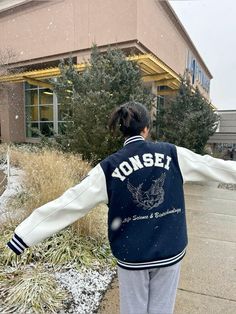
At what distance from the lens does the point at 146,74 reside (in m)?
11.8

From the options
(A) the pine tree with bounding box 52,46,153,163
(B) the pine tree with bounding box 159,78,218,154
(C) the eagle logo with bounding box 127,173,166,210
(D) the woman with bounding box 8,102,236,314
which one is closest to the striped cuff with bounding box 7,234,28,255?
(D) the woman with bounding box 8,102,236,314

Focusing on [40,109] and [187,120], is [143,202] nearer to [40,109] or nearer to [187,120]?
[187,120]

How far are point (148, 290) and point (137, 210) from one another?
0.55 m

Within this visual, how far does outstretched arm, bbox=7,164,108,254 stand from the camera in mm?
1578

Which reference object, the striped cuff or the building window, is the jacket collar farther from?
the building window

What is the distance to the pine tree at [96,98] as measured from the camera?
7488 mm

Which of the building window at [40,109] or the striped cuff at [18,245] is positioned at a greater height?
the building window at [40,109]

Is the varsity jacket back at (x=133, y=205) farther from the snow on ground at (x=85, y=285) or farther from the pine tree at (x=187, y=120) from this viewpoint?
the pine tree at (x=187, y=120)

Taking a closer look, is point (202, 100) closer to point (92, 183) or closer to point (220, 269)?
point (220, 269)

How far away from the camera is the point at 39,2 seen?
13.0m

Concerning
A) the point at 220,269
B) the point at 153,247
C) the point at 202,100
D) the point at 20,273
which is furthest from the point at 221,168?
the point at 202,100

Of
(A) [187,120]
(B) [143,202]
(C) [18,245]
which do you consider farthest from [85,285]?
(A) [187,120]

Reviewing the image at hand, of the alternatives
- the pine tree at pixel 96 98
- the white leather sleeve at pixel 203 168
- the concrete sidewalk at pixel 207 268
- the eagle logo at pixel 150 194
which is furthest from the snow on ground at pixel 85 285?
the pine tree at pixel 96 98

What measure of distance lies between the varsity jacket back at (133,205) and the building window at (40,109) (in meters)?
14.4
